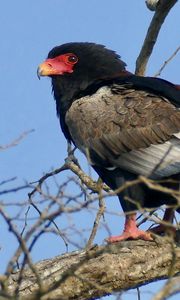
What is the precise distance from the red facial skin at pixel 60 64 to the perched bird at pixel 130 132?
513 millimetres

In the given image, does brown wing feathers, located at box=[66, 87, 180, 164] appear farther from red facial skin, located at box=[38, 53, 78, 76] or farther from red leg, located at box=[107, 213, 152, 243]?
red facial skin, located at box=[38, 53, 78, 76]

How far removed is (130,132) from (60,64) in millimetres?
1544

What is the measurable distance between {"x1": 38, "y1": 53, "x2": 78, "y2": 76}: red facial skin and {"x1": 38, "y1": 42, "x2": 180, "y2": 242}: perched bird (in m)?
0.51

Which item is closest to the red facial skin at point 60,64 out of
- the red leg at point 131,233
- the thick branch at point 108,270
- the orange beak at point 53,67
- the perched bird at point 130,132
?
the orange beak at point 53,67

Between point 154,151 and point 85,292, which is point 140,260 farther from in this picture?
point 154,151

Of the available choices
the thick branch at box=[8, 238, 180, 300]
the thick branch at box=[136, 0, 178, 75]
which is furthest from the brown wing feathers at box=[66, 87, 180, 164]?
the thick branch at box=[8, 238, 180, 300]

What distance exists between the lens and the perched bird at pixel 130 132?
6965 millimetres

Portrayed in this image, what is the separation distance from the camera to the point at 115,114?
23.7 feet

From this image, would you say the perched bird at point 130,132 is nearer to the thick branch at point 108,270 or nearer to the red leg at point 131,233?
the red leg at point 131,233

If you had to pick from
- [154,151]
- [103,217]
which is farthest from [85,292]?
[154,151]

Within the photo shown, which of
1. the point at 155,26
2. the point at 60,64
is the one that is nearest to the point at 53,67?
the point at 60,64

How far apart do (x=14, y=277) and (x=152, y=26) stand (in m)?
2.95

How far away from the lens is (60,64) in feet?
27.3

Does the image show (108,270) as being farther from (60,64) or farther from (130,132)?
(60,64)
